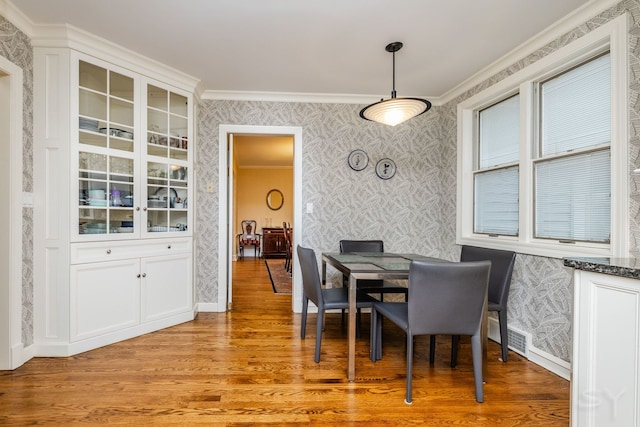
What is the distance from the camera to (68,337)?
244 centimetres

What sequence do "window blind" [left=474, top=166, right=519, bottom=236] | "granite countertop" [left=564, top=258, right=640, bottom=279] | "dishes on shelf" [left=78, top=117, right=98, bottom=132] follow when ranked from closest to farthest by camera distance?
"granite countertop" [left=564, top=258, right=640, bottom=279] → "dishes on shelf" [left=78, top=117, right=98, bottom=132] → "window blind" [left=474, top=166, right=519, bottom=236]

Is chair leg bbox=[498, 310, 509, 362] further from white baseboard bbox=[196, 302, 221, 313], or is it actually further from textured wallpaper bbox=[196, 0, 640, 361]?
white baseboard bbox=[196, 302, 221, 313]

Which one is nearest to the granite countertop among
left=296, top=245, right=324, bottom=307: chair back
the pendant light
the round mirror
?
the pendant light

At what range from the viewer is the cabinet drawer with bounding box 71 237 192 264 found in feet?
8.23

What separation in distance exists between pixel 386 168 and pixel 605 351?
271 cm

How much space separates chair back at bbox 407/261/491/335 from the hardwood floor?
17.4 inches

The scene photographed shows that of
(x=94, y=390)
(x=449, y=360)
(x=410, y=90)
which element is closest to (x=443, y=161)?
(x=410, y=90)

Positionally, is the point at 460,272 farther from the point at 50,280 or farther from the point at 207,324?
the point at 50,280

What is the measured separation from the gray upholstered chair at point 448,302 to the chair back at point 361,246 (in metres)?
1.53

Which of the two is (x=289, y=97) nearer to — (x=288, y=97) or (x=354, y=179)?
(x=288, y=97)

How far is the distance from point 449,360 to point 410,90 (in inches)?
105

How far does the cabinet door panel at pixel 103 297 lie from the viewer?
2.49 meters

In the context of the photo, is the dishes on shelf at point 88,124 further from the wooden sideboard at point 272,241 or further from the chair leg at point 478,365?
the wooden sideboard at point 272,241

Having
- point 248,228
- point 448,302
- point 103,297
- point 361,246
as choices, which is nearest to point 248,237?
point 248,228
